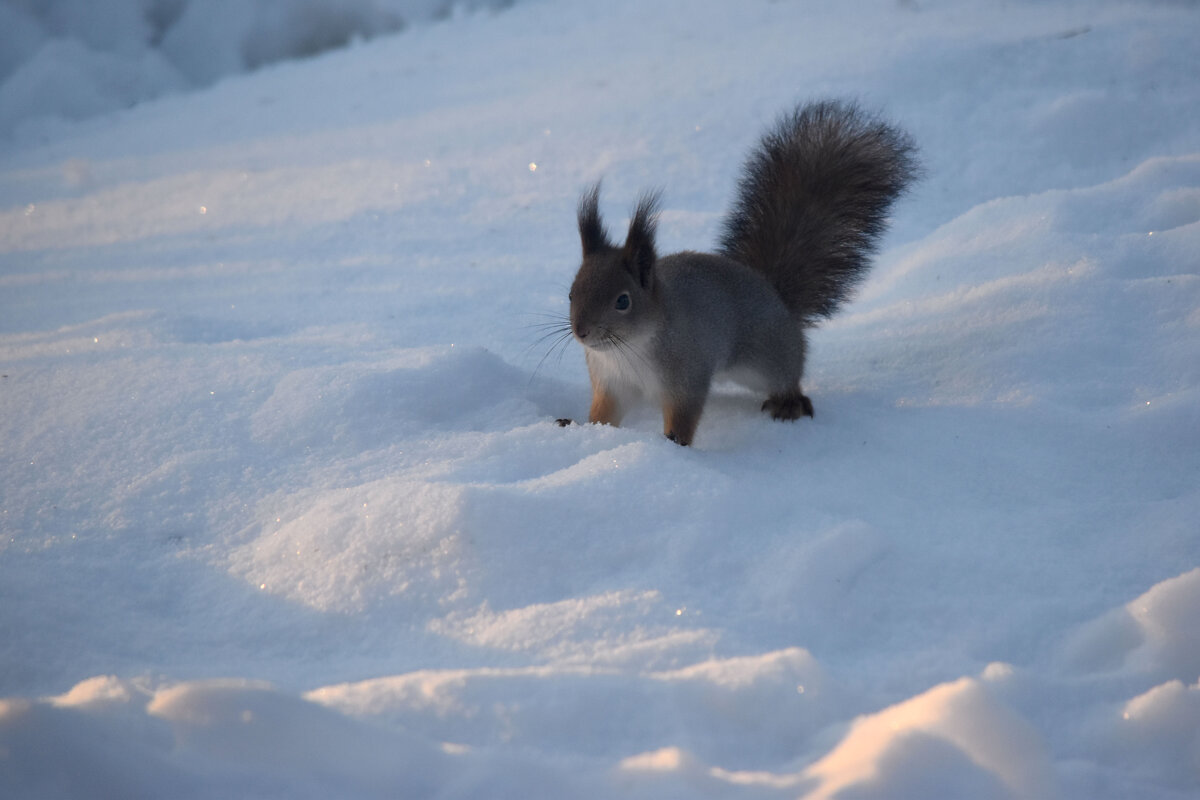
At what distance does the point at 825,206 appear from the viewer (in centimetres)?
242

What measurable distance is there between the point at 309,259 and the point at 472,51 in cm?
256

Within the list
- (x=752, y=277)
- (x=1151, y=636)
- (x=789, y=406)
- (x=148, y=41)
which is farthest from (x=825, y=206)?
(x=148, y=41)

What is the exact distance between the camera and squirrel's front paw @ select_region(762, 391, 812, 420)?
6.91ft

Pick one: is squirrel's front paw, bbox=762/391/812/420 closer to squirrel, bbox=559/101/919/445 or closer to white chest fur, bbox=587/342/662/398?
squirrel, bbox=559/101/919/445

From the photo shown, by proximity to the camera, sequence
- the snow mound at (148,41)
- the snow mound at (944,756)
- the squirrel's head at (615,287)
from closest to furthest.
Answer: the snow mound at (944,756), the squirrel's head at (615,287), the snow mound at (148,41)

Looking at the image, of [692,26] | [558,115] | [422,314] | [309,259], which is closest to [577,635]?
[422,314]

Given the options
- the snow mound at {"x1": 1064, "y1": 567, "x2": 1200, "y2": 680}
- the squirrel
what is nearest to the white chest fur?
the squirrel

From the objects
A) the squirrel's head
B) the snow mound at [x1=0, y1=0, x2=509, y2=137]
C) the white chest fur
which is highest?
the snow mound at [x1=0, y1=0, x2=509, y2=137]

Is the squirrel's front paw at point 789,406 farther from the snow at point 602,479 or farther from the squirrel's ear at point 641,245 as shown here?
the squirrel's ear at point 641,245

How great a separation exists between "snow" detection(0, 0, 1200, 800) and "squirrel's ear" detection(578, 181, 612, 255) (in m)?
0.38

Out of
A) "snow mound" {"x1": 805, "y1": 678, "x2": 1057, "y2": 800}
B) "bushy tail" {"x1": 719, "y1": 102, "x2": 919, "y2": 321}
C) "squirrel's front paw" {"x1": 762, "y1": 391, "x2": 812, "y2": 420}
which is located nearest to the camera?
"snow mound" {"x1": 805, "y1": 678, "x2": 1057, "y2": 800}

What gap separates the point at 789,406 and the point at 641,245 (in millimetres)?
513

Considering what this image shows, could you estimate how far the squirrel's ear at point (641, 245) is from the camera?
1981 mm

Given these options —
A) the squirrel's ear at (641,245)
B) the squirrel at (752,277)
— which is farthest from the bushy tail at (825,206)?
the squirrel's ear at (641,245)
